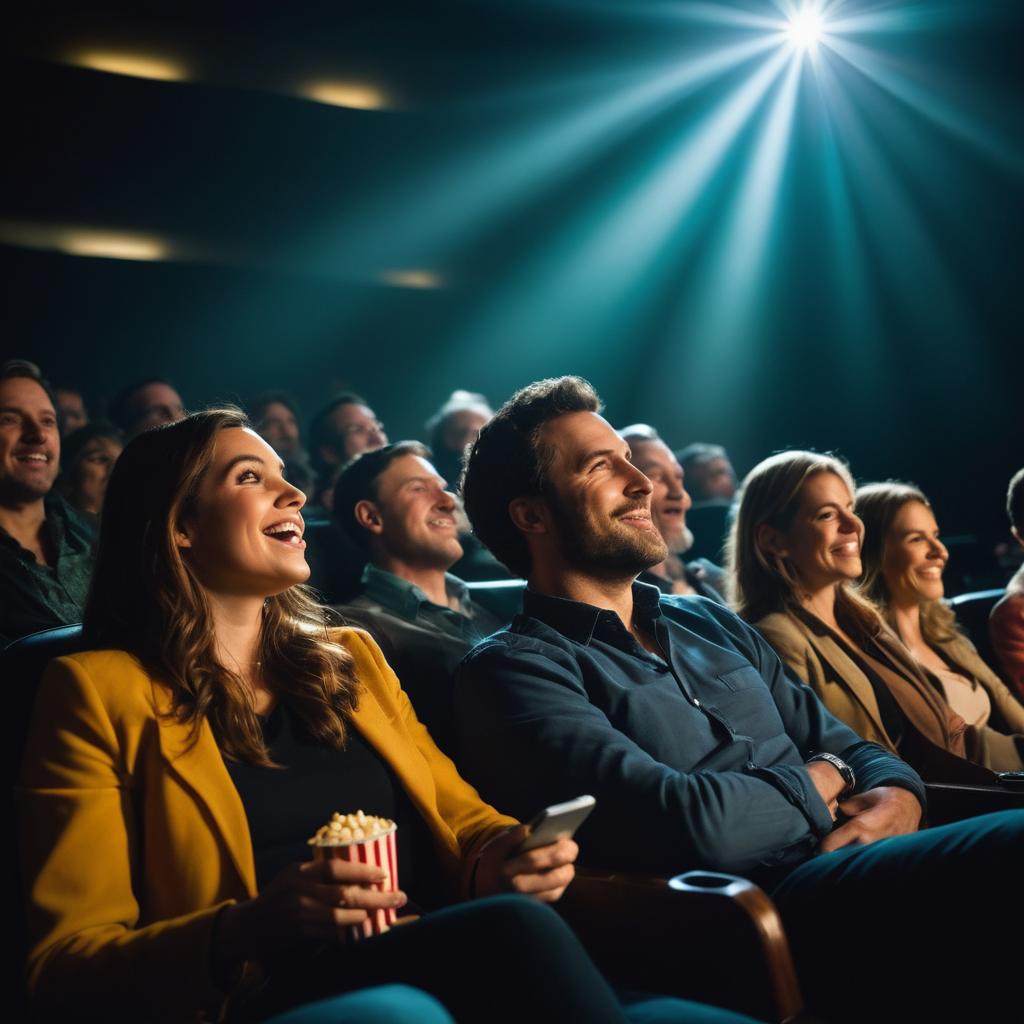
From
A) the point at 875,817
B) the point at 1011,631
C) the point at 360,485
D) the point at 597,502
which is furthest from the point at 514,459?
the point at 1011,631

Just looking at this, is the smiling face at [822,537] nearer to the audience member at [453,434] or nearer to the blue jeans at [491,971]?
the blue jeans at [491,971]

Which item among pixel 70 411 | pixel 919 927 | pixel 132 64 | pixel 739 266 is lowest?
pixel 919 927

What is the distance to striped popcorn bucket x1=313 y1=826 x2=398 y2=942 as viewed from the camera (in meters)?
0.97

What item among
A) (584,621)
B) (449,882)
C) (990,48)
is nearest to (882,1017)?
(449,882)

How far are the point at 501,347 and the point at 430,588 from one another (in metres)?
3.67

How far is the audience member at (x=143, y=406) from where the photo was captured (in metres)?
3.50

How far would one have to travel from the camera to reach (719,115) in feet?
17.3

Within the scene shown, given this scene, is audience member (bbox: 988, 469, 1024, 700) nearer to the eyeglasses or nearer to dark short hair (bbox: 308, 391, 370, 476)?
the eyeglasses

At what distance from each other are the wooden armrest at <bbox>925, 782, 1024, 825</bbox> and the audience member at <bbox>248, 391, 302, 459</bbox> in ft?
9.68

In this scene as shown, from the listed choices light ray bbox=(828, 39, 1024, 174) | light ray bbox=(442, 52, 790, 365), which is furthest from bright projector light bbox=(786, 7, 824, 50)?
light ray bbox=(442, 52, 790, 365)

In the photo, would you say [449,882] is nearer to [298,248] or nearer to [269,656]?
[269,656]

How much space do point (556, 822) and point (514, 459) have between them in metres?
0.77

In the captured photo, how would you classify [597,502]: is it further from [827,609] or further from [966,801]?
[827,609]

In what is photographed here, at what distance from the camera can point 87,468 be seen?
287 cm
